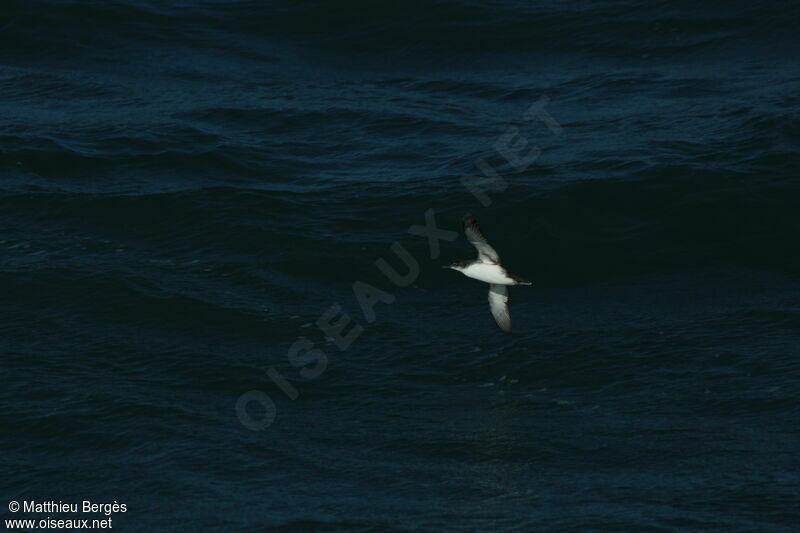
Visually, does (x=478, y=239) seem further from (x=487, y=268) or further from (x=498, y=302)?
(x=498, y=302)

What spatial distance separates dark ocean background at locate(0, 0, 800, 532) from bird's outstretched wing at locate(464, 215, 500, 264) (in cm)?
887

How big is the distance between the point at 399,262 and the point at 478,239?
83.1ft

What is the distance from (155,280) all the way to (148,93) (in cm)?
2134

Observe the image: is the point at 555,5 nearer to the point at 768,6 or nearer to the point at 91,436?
the point at 768,6

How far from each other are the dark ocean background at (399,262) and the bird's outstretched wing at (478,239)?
29.1 ft

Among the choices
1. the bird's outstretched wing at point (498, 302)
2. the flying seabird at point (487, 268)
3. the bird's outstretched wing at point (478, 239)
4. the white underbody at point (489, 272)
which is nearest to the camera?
the bird's outstretched wing at point (478, 239)

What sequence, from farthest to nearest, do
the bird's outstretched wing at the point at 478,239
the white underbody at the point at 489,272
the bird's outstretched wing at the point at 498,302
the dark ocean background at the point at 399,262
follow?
the dark ocean background at the point at 399,262 < the bird's outstretched wing at the point at 498,302 < the white underbody at the point at 489,272 < the bird's outstretched wing at the point at 478,239

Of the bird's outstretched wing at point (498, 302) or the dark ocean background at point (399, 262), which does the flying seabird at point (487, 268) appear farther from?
the dark ocean background at point (399, 262)

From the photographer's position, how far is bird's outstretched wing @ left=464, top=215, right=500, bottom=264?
38312mm

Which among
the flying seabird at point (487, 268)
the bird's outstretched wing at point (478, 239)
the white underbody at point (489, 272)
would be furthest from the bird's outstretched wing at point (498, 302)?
the bird's outstretched wing at point (478, 239)

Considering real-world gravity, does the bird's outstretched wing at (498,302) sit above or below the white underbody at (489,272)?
above

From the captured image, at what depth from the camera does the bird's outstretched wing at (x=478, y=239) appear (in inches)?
1508

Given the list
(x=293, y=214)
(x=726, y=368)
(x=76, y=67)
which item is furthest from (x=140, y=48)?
(x=726, y=368)

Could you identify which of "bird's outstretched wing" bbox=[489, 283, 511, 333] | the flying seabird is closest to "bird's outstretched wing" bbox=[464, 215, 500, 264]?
the flying seabird
